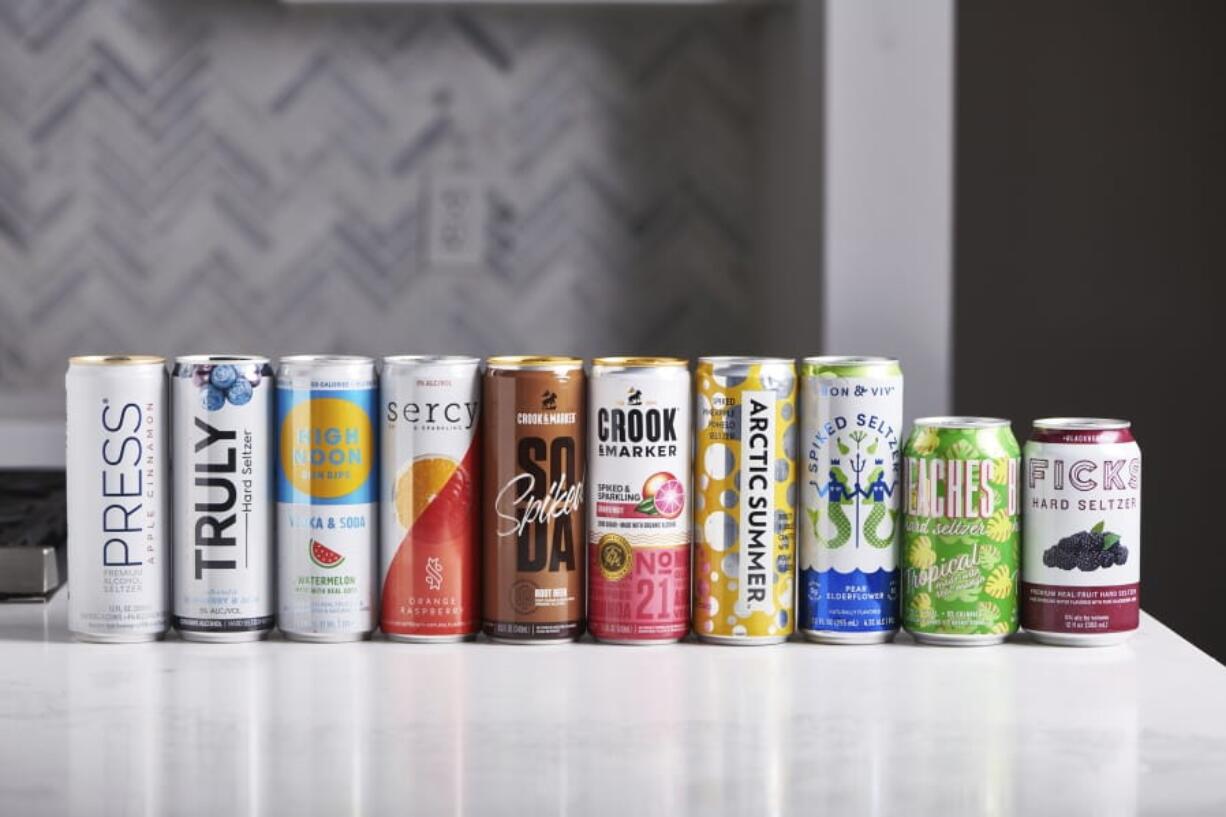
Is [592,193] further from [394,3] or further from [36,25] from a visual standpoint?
[36,25]

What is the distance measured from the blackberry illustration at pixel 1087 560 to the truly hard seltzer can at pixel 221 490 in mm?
650

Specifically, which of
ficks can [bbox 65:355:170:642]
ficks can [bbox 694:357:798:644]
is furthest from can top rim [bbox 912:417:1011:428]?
ficks can [bbox 65:355:170:642]

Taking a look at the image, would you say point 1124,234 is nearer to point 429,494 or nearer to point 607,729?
point 429,494

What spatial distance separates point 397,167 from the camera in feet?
6.88

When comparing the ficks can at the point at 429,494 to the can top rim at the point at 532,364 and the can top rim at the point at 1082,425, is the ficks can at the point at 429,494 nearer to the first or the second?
the can top rim at the point at 532,364

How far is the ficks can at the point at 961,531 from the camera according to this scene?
120 cm

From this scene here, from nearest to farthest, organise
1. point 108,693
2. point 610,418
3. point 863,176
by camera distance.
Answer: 1. point 108,693
2. point 610,418
3. point 863,176

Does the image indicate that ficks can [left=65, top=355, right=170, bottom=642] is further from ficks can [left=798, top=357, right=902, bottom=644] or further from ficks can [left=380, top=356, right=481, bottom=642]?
ficks can [left=798, top=357, right=902, bottom=644]

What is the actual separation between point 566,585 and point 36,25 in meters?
1.35

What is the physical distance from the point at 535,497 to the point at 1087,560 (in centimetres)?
44

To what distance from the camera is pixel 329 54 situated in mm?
2088

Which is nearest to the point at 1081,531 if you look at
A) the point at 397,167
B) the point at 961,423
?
the point at 961,423

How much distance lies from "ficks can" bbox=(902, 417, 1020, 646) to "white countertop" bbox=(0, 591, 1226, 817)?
0.08ft

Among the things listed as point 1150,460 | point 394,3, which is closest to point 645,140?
point 394,3
